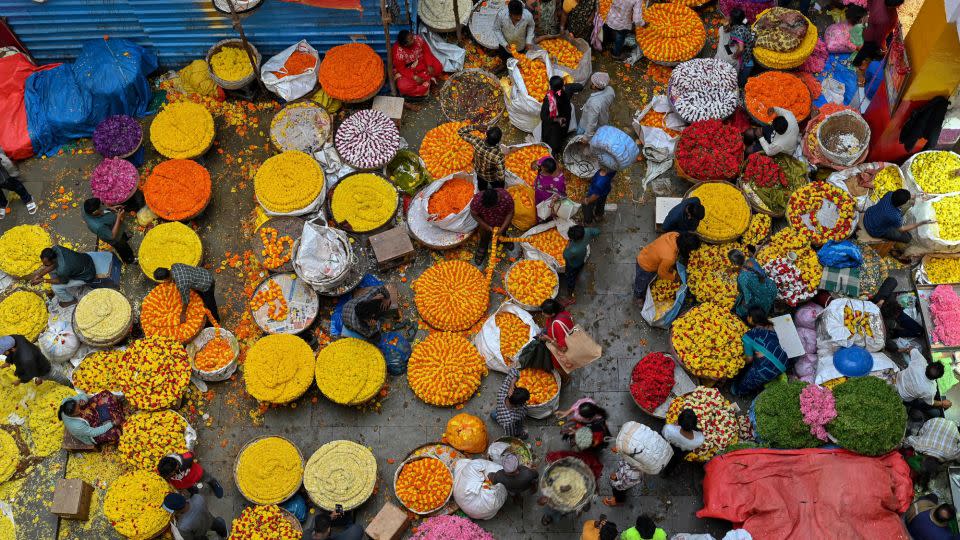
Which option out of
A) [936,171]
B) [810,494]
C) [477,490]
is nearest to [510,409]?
[477,490]

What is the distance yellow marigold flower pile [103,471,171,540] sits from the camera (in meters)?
7.61

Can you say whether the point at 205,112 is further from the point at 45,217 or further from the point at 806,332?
the point at 806,332

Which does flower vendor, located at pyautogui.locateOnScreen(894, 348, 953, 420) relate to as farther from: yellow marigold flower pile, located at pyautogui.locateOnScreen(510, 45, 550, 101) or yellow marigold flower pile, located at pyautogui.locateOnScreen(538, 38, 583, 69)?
yellow marigold flower pile, located at pyautogui.locateOnScreen(538, 38, 583, 69)

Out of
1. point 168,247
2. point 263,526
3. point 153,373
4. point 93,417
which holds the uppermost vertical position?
point 168,247

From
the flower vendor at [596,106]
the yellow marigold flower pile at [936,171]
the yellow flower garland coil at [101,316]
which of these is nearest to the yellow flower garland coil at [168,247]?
the yellow flower garland coil at [101,316]

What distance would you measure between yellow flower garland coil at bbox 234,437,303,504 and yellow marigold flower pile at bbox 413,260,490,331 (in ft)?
6.75

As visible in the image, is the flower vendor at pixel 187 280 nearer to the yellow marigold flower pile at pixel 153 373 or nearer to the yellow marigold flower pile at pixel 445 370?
the yellow marigold flower pile at pixel 153 373

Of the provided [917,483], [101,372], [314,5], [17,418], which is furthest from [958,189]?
[17,418]

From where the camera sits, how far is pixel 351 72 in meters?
9.97

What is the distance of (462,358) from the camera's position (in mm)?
8531

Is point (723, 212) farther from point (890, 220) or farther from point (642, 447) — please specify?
point (642, 447)

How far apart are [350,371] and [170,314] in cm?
211

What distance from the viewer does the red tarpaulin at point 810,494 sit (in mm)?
7355

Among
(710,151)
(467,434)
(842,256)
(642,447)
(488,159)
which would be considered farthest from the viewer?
(710,151)
